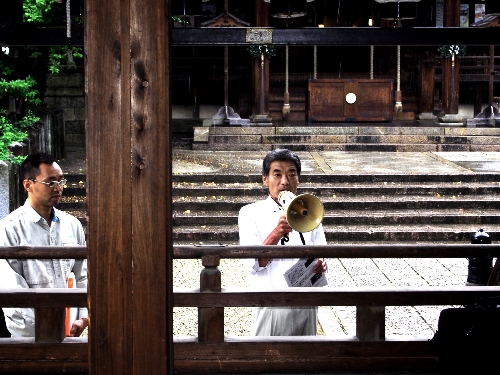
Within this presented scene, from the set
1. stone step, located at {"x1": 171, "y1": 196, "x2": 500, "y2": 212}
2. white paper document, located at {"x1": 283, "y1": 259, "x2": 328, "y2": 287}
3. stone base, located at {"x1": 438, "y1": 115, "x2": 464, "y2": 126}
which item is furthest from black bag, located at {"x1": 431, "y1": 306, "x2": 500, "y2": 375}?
stone base, located at {"x1": 438, "y1": 115, "x2": 464, "y2": 126}

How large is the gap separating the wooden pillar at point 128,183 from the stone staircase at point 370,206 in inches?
298

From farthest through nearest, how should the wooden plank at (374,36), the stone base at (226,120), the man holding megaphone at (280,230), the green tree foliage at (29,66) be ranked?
the stone base at (226,120) < the green tree foliage at (29,66) < the wooden plank at (374,36) < the man holding megaphone at (280,230)

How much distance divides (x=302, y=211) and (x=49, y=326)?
1.68m

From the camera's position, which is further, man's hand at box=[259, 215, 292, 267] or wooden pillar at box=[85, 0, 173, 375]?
man's hand at box=[259, 215, 292, 267]

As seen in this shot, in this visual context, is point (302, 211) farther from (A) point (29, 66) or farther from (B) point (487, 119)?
(A) point (29, 66)

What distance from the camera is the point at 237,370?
4.54 meters

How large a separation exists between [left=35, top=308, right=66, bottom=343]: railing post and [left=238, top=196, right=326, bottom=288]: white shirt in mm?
1170

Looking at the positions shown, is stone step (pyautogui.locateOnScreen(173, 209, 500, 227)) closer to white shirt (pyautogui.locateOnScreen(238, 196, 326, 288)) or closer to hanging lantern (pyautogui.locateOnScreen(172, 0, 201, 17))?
hanging lantern (pyautogui.locateOnScreen(172, 0, 201, 17))

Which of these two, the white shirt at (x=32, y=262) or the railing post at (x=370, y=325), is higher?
the white shirt at (x=32, y=262)

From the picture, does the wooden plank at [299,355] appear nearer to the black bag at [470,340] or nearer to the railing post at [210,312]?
Answer: the railing post at [210,312]

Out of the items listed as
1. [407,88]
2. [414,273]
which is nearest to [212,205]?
[414,273]

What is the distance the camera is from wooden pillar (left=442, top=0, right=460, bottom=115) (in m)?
17.5

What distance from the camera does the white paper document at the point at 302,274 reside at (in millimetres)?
4637

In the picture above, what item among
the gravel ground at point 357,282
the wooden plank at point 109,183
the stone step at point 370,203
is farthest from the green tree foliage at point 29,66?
the wooden plank at point 109,183
